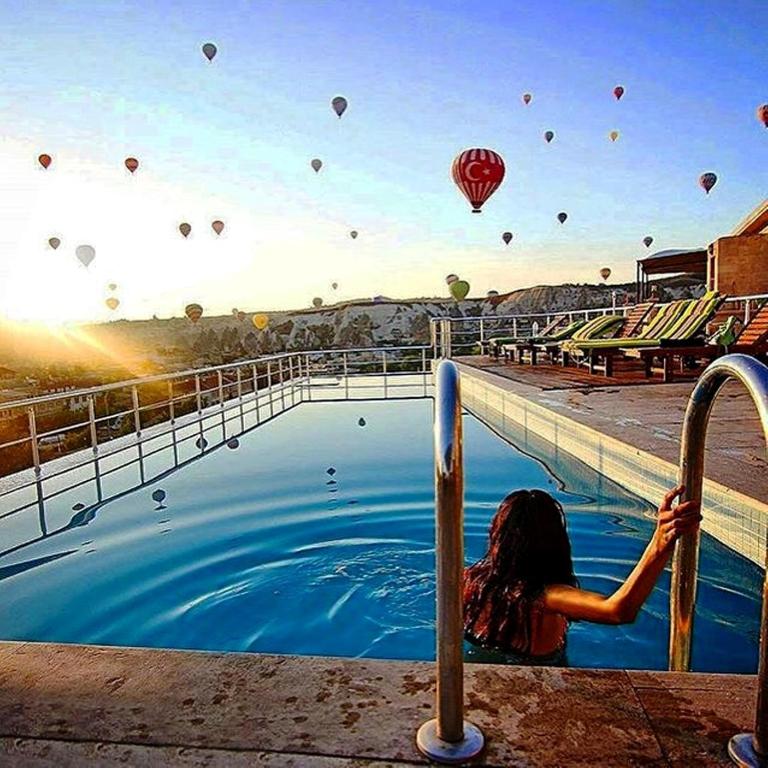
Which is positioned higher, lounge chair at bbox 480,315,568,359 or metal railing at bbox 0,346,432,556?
lounge chair at bbox 480,315,568,359

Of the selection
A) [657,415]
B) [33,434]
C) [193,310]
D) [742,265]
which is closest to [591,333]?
[742,265]

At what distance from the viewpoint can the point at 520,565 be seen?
1.72m

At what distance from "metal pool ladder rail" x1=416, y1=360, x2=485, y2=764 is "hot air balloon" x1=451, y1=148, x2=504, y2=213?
9.24m

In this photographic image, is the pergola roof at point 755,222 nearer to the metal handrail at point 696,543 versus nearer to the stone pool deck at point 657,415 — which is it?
the stone pool deck at point 657,415

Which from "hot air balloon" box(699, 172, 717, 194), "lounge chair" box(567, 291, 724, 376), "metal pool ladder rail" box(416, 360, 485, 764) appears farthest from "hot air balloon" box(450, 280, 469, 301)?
"metal pool ladder rail" box(416, 360, 485, 764)

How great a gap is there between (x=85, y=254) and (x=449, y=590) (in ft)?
36.9

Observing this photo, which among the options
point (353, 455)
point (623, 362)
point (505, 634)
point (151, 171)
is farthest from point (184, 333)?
point (505, 634)

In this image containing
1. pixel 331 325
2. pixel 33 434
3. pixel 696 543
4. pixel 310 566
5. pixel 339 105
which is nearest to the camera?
pixel 696 543

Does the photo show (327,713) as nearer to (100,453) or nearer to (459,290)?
(100,453)

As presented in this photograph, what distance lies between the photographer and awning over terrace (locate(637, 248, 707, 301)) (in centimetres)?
1508

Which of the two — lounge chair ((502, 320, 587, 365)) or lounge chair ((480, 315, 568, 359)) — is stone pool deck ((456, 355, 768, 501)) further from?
lounge chair ((480, 315, 568, 359))

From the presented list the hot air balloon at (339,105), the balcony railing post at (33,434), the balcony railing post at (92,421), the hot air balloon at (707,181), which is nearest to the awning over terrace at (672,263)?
the hot air balloon at (707,181)

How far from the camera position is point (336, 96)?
986cm

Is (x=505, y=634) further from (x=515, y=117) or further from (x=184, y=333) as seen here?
(x=184, y=333)
